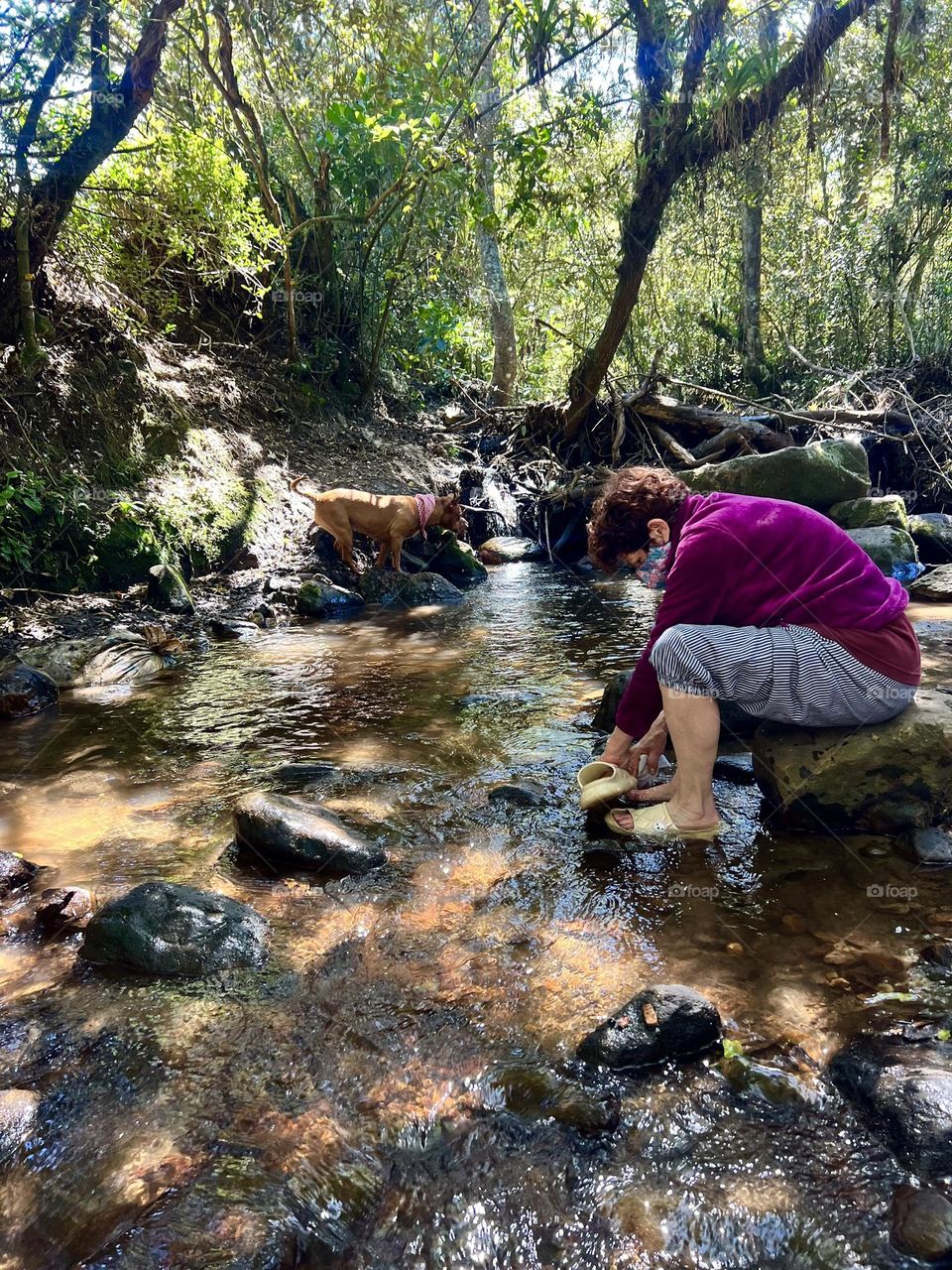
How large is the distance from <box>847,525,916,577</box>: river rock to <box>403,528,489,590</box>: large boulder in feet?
15.9

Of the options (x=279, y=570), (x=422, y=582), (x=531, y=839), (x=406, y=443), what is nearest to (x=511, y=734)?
(x=531, y=839)

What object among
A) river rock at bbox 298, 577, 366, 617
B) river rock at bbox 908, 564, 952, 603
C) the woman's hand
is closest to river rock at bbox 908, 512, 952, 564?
river rock at bbox 908, 564, 952, 603

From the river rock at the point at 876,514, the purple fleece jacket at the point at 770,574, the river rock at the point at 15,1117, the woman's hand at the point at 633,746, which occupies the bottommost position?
the river rock at the point at 15,1117

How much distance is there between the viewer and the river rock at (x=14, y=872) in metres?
3.07

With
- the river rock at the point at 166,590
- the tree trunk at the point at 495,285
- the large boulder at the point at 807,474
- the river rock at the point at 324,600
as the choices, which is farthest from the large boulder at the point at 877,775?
the tree trunk at the point at 495,285

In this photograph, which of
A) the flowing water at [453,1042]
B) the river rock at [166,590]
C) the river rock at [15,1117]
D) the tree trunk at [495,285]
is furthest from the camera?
the tree trunk at [495,285]

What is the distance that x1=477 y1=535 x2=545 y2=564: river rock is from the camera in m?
12.0

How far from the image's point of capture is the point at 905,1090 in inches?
75.0

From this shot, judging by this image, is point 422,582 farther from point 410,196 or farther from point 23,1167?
point 23,1167

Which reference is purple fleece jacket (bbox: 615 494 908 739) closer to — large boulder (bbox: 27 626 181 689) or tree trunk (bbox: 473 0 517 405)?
large boulder (bbox: 27 626 181 689)

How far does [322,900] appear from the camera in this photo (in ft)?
9.79

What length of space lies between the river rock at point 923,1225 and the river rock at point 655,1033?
1.87 feet

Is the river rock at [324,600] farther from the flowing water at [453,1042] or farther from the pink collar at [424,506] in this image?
the flowing water at [453,1042]

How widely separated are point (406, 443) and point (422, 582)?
18.4 ft
